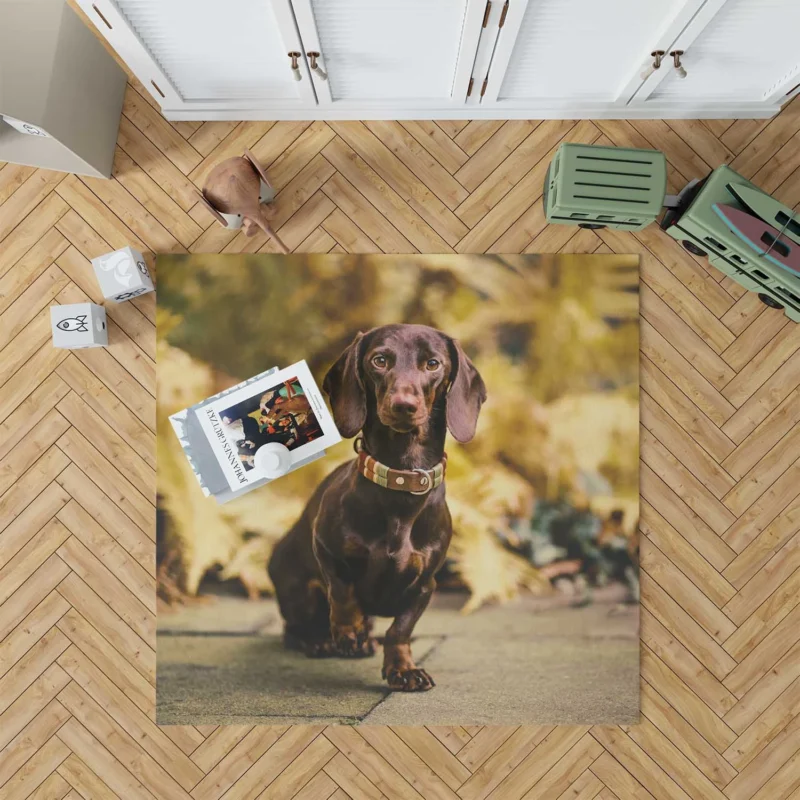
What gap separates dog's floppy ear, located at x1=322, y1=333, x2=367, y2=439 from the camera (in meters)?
1.98

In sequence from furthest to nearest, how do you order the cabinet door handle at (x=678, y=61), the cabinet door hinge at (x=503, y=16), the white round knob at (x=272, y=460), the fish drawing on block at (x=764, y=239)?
the white round knob at (x=272, y=460) < the fish drawing on block at (x=764, y=239) < the cabinet door handle at (x=678, y=61) < the cabinet door hinge at (x=503, y=16)

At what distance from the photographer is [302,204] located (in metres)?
2.04

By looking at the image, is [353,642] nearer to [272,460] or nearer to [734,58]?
[272,460]

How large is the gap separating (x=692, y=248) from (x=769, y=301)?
31 centimetres

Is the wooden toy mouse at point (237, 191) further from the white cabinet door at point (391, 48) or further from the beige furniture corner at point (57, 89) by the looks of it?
the beige furniture corner at point (57, 89)

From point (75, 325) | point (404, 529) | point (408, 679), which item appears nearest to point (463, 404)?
point (404, 529)

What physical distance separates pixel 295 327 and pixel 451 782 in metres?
1.57

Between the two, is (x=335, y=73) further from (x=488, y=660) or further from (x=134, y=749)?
(x=134, y=749)

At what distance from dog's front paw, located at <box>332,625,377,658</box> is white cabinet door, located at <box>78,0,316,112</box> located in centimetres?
168

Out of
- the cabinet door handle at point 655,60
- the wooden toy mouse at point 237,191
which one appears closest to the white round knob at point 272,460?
the wooden toy mouse at point 237,191

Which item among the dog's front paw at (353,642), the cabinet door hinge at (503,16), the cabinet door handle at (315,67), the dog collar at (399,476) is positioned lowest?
the dog's front paw at (353,642)

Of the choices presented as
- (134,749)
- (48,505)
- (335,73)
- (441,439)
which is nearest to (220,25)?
(335,73)

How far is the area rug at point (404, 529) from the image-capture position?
1.97m

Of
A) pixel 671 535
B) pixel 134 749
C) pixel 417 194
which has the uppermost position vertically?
pixel 417 194
